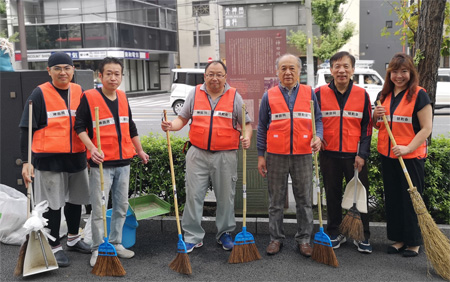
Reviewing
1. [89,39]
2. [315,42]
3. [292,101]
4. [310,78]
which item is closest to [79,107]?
[292,101]

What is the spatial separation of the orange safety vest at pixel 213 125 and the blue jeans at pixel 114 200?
0.78 metres

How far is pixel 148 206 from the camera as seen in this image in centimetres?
449

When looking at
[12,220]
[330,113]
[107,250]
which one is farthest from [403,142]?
[12,220]

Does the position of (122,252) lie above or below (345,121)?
below

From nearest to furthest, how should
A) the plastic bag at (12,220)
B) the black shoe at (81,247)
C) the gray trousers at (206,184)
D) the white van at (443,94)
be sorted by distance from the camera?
the gray trousers at (206,184) → the black shoe at (81,247) → the plastic bag at (12,220) → the white van at (443,94)

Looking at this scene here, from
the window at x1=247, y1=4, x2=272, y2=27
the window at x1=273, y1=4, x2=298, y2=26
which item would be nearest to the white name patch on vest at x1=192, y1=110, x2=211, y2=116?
the window at x1=247, y1=4, x2=272, y2=27

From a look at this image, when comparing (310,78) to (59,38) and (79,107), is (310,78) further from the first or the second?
(59,38)

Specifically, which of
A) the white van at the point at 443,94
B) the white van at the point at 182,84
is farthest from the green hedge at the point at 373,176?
the white van at the point at 443,94

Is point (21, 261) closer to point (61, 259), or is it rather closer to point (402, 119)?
point (61, 259)

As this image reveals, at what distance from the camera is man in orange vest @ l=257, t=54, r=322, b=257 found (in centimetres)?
390

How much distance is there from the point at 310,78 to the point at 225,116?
9517 mm

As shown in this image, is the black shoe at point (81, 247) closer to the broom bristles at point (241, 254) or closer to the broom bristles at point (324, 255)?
the broom bristles at point (241, 254)

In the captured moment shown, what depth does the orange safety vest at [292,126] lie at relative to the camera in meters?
3.89

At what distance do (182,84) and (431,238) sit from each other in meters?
14.7
